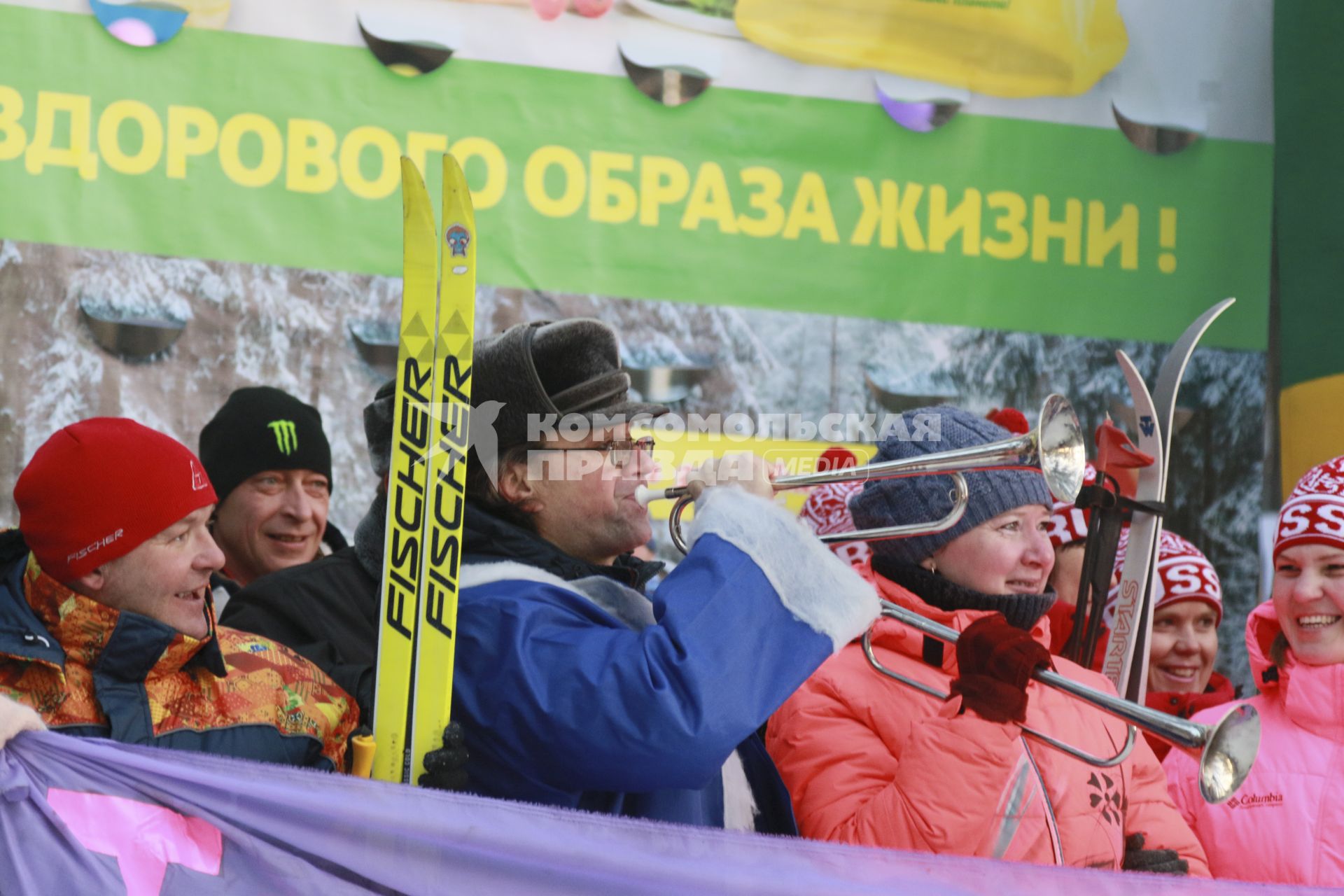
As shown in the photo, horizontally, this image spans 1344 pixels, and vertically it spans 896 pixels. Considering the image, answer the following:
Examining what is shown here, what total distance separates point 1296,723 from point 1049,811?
0.79 meters

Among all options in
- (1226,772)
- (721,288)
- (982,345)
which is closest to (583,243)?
(721,288)

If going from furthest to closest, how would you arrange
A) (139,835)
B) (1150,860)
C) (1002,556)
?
(1002,556) < (1150,860) < (139,835)

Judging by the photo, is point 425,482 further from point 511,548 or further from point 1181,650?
point 1181,650

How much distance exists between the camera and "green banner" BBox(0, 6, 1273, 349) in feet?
11.4

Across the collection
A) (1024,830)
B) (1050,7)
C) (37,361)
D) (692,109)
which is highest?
(1050,7)

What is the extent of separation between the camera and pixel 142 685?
185cm

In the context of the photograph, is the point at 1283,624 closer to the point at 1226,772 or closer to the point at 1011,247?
the point at 1226,772

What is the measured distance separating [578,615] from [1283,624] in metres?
1.57

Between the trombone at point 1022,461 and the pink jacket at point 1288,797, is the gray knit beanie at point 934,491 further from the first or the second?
the pink jacket at point 1288,797

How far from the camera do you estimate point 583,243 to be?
12.7 feet

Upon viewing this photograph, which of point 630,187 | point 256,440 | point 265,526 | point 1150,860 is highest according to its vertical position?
point 630,187

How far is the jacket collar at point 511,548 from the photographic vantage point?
204cm

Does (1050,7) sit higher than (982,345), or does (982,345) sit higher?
(1050,7)

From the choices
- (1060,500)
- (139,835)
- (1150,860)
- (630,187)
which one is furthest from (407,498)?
(630,187)
